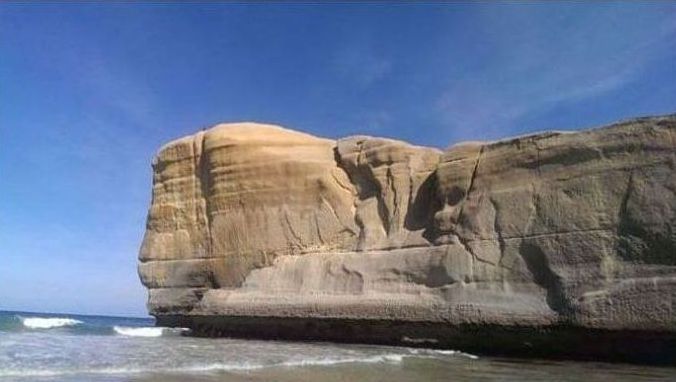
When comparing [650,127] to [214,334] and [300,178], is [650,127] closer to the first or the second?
[300,178]

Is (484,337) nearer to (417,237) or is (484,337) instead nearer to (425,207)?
(417,237)

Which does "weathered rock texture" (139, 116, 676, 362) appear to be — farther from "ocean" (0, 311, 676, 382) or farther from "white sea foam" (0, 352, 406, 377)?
"white sea foam" (0, 352, 406, 377)

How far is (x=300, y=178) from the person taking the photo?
24.6 metres

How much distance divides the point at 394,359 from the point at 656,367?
5.17m

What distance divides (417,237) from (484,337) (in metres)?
4.71

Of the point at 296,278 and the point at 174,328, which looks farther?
the point at 174,328

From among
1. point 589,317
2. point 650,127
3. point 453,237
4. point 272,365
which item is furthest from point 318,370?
point 650,127

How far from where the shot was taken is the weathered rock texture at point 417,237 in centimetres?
1511

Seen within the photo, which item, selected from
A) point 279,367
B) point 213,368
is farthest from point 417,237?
point 213,368

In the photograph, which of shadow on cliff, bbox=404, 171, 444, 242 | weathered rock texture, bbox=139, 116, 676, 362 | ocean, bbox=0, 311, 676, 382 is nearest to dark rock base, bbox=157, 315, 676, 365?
weathered rock texture, bbox=139, 116, 676, 362

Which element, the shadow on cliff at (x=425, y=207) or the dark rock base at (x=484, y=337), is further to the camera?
the shadow on cliff at (x=425, y=207)

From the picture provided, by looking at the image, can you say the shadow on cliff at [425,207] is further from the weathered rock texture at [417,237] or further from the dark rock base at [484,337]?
the dark rock base at [484,337]

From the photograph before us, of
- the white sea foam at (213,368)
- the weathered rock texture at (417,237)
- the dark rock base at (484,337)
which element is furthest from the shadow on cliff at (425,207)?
the white sea foam at (213,368)

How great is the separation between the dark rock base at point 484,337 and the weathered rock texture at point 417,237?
5cm
